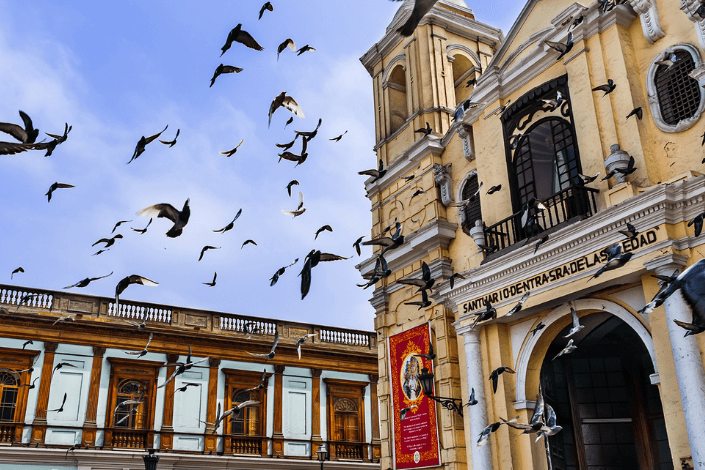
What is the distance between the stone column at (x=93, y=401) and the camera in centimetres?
1912

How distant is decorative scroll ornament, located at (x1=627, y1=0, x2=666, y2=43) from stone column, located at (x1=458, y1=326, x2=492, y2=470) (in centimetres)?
558

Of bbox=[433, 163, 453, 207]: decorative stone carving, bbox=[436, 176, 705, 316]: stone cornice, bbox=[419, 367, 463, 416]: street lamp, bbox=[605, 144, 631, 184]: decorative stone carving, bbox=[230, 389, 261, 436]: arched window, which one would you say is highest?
bbox=[433, 163, 453, 207]: decorative stone carving

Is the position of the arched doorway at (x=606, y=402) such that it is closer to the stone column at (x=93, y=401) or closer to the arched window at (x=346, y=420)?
the arched window at (x=346, y=420)

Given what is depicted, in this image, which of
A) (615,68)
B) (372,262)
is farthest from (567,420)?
(615,68)

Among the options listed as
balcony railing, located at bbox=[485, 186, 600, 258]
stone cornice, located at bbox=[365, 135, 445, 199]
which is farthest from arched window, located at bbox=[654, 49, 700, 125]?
stone cornice, located at bbox=[365, 135, 445, 199]

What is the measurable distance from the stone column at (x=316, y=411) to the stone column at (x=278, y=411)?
1070 mm

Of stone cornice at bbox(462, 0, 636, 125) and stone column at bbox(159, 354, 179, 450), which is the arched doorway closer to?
stone cornice at bbox(462, 0, 636, 125)

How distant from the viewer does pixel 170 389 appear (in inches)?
812

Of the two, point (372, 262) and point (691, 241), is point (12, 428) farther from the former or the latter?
point (691, 241)

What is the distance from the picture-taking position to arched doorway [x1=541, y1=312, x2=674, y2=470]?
40.2 feet

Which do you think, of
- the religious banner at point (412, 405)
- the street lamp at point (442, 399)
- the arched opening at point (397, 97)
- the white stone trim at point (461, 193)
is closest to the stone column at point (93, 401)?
the religious banner at point (412, 405)

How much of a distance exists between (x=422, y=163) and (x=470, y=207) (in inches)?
71.3

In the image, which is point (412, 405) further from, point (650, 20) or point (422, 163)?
point (650, 20)

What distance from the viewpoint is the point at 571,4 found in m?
12.4
